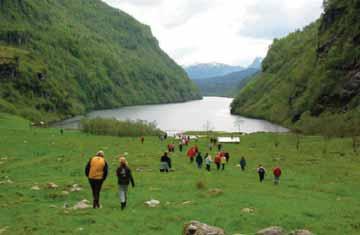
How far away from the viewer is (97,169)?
22234 millimetres

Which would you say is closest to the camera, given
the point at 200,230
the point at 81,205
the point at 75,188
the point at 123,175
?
the point at 200,230

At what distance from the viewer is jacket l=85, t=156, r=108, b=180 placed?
22.2m

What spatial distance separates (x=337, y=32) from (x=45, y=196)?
535ft

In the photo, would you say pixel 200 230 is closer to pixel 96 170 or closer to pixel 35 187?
pixel 96 170

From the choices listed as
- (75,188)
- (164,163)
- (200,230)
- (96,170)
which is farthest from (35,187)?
(200,230)

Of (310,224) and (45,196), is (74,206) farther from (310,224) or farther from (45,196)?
(310,224)

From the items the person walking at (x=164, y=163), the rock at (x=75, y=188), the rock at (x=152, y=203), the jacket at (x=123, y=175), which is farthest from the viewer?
the person walking at (x=164, y=163)

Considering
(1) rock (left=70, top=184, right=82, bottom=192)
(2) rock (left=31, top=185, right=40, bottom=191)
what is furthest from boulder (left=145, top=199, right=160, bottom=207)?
(2) rock (left=31, top=185, right=40, bottom=191)

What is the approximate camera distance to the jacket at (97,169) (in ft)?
72.7

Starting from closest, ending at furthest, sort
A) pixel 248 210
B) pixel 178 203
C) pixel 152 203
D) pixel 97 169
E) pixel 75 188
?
pixel 97 169 < pixel 248 210 < pixel 152 203 < pixel 178 203 < pixel 75 188

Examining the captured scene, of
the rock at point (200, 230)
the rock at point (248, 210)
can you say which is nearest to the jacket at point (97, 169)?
the rock at point (200, 230)

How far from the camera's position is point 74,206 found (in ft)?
78.5

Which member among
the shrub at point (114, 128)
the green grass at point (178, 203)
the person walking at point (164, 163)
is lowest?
the green grass at point (178, 203)

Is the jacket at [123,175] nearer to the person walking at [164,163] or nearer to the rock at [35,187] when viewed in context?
the rock at [35,187]
